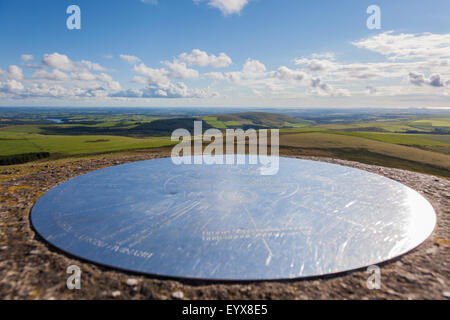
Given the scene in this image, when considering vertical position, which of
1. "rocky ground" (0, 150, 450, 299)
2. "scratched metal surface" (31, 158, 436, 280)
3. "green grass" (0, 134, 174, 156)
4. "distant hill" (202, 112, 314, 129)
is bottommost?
"rocky ground" (0, 150, 450, 299)

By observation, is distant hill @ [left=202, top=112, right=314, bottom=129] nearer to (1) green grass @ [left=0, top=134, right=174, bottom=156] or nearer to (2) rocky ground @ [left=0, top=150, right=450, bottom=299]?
(1) green grass @ [left=0, top=134, right=174, bottom=156]

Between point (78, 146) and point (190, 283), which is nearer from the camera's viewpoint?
point (190, 283)

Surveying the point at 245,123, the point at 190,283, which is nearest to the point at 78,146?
the point at 190,283

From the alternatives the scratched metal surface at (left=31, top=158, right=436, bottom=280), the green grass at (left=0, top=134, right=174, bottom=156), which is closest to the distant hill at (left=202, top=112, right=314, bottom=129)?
the green grass at (left=0, top=134, right=174, bottom=156)

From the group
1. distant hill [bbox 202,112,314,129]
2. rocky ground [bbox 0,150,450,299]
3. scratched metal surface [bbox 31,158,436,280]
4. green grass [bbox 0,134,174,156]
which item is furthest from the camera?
distant hill [bbox 202,112,314,129]

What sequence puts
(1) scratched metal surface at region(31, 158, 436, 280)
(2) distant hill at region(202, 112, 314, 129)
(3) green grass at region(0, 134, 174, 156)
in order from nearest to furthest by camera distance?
(1) scratched metal surface at region(31, 158, 436, 280), (3) green grass at region(0, 134, 174, 156), (2) distant hill at region(202, 112, 314, 129)

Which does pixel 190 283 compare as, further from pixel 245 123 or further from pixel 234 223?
pixel 245 123

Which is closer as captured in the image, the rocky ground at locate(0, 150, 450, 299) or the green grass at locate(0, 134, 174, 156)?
the rocky ground at locate(0, 150, 450, 299)
